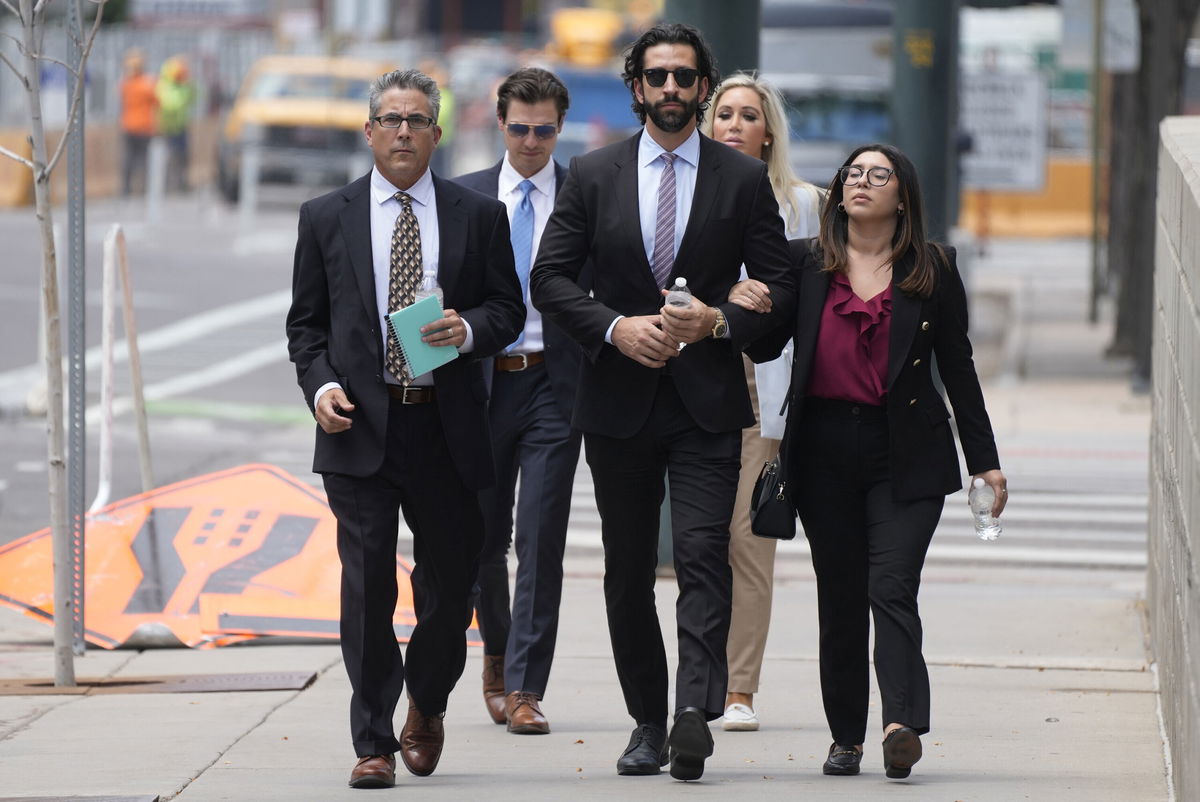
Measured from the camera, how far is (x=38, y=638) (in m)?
8.88

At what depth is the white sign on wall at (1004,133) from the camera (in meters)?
22.6

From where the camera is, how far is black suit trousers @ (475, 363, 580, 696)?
23.0 feet

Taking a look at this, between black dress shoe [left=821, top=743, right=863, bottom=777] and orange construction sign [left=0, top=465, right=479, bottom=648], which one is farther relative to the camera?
orange construction sign [left=0, top=465, right=479, bottom=648]

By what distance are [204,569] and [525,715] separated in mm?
2342

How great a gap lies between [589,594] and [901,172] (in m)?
4.25

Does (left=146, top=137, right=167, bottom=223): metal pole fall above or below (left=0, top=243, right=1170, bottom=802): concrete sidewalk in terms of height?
above

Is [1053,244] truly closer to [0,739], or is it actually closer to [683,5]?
[683,5]

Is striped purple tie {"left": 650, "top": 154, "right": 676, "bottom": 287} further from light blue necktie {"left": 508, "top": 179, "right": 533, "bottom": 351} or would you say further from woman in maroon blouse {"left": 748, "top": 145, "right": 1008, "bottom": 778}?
light blue necktie {"left": 508, "top": 179, "right": 533, "bottom": 351}

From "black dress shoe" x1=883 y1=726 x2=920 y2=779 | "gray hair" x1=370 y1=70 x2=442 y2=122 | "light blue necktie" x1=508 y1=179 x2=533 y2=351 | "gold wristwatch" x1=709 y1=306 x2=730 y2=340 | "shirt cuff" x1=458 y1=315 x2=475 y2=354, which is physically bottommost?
"black dress shoe" x1=883 y1=726 x2=920 y2=779

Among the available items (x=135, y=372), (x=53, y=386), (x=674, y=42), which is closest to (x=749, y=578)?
(x=674, y=42)

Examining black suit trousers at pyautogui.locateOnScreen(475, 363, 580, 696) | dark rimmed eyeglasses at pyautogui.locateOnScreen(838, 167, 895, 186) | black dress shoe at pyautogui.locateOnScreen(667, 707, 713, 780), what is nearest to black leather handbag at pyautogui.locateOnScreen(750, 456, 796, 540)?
black dress shoe at pyautogui.locateOnScreen(667, 707, 713, 780)

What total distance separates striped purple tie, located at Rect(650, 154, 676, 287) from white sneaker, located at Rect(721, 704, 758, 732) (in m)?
1.65

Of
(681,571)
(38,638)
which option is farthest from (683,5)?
(681,571)

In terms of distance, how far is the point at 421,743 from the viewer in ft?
20.5
